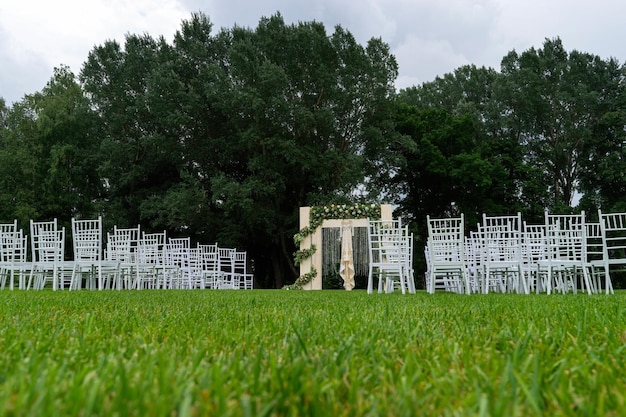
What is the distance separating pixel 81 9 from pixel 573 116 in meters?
17.3

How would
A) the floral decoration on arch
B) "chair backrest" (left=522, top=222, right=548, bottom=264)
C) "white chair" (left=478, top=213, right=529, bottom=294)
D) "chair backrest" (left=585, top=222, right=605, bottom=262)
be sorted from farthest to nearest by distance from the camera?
the floral decoration on arch < "chair backrest" (left=522, top=222, right=548, bottom=264) < "chair backrest" (left=585, top=222, right=605, bottom=262) < "white chair" (left=478, top=213, right=529, bottom=294)

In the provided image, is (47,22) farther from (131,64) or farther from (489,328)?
(489,328)

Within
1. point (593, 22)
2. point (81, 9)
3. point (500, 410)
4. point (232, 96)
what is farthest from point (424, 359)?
point (232, 96)

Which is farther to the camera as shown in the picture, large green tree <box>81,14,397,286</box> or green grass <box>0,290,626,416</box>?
large green tree <box>81,14,397,286</box>

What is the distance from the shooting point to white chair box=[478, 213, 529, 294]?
22.4ft

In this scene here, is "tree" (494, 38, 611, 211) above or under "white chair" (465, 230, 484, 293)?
above

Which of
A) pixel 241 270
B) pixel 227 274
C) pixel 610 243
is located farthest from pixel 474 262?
pixel 610 243

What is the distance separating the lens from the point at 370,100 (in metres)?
18.6

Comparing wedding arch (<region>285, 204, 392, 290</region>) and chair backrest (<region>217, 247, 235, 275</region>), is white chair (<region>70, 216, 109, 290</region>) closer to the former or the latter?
chair backrest (<region>217, 247, 235, 275</region>)

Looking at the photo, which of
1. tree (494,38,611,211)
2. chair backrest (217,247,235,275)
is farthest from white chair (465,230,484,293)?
tree (494,38,611,211)

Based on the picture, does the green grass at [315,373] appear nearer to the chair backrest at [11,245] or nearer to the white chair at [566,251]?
the white chair at [566,251]

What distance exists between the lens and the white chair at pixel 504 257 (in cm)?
682

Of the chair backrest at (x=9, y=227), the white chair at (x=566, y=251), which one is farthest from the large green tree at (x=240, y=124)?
the white chair at (x=566, y=251)

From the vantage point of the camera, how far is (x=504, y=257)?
319 inches
